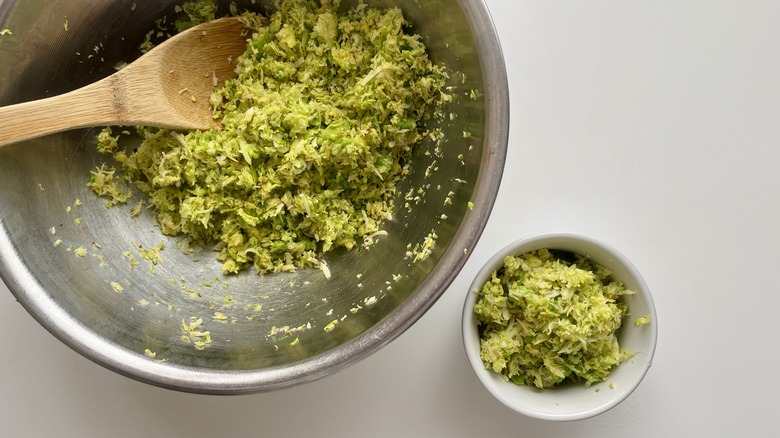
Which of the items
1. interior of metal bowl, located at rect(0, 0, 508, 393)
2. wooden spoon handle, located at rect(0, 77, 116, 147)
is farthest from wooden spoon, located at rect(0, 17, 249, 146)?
interior of metal bowl, located at rect(0, 0, 508, 393)

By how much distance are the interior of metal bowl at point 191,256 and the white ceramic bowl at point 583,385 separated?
0.80 feet

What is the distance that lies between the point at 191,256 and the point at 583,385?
4.04ft

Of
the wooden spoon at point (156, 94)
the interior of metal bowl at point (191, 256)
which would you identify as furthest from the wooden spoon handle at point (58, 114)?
the interior of metal bowl at point (191, 256)

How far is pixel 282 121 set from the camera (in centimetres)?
179

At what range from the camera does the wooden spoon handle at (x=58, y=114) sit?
1606 mm

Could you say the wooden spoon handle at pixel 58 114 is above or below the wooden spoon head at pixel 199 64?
below

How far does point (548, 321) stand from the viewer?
1.75 metres

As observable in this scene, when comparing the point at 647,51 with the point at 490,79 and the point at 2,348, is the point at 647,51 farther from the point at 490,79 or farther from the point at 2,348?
the point at 2,348

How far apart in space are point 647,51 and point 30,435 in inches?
93.5

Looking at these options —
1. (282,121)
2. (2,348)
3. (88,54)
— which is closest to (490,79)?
(282,121)

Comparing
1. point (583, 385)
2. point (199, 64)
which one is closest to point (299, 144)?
point (199, 64)

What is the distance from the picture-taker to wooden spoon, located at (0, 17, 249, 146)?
164 centimetres

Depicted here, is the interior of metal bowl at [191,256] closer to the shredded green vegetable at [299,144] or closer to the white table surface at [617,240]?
the shredded green vegetable at [299,144]

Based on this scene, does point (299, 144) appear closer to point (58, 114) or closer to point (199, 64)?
point (199, 64)
